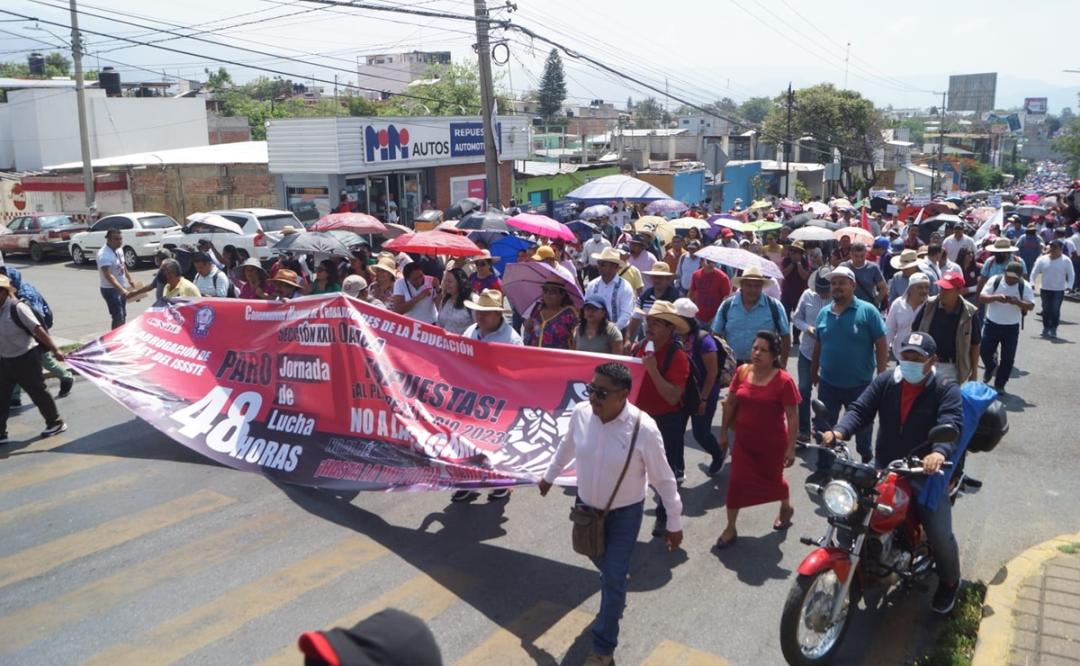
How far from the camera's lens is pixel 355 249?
1259cm

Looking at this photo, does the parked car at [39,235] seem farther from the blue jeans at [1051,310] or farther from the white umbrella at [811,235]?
the blue jeans at [1051,310]

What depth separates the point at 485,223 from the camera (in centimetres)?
1692

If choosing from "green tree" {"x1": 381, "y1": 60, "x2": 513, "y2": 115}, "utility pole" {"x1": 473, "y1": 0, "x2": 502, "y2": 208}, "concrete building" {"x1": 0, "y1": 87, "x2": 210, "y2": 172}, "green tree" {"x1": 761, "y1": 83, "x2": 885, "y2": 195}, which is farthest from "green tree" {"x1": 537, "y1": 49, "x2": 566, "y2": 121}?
"utility pole" {"x1": 473, "y1": 0, "x2": 502, "y2": 208}

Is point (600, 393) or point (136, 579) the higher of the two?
point (600, 393)

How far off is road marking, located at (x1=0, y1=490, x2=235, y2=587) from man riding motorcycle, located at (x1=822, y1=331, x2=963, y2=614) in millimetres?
4861

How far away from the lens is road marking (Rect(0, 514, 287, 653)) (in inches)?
205

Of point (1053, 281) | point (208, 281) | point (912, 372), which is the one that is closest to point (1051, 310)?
point (1053, 281)

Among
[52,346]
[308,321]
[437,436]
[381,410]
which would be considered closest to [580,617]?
[437,436]

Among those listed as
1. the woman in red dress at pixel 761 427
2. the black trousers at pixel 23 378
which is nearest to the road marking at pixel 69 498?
the black trousers at pixel 23 378

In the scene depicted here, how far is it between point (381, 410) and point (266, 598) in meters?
1.92

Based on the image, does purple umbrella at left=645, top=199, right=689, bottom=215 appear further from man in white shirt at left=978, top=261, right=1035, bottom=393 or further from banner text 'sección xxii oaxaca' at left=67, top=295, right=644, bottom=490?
banner text 'sección xxii oaxaca' at left=67, top=295, right=644, bottom=490

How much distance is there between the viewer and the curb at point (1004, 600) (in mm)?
4766

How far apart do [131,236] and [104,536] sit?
20100 mm

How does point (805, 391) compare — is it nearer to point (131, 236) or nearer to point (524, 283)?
point (524, 283)
